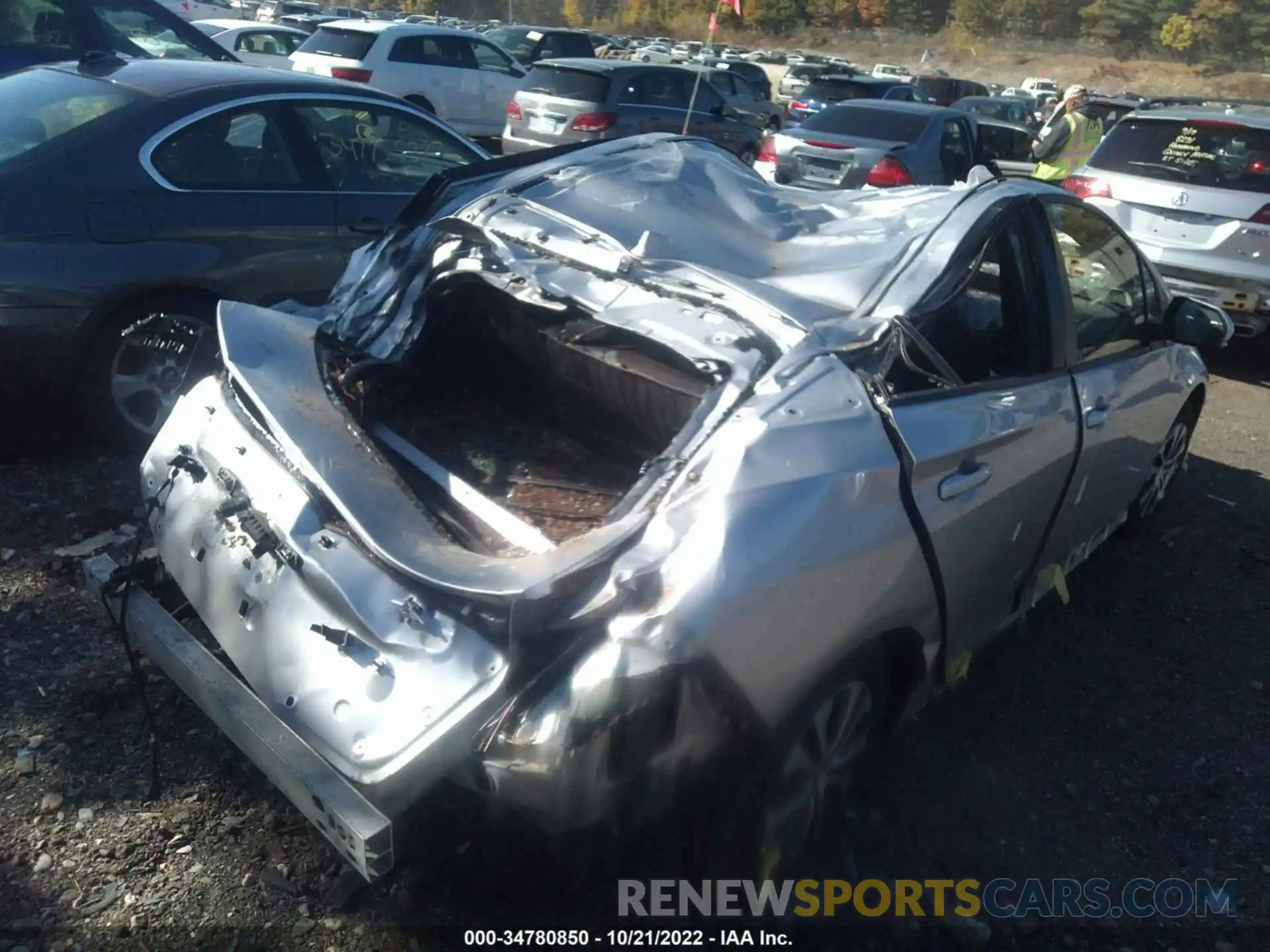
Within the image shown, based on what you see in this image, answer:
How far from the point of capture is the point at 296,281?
500cm

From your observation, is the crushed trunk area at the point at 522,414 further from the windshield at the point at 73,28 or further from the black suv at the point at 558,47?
the black suv at the point at 558,47

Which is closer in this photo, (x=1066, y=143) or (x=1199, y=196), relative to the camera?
(x=1199, y=196)

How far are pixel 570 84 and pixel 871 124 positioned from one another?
3779mm

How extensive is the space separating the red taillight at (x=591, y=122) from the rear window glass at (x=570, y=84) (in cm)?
18

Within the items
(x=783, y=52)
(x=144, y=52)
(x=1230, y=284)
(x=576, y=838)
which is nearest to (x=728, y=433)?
(x=576, y=838)

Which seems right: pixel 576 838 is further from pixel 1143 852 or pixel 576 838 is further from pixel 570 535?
pixel 1143 852

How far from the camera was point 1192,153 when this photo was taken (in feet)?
26.5

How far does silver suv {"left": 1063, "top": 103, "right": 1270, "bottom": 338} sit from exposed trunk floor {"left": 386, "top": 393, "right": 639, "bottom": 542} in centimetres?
601

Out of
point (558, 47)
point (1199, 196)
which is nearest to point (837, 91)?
point (1199, 196)

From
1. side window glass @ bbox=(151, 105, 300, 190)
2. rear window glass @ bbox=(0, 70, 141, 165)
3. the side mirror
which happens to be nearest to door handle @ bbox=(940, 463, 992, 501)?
the side mirror

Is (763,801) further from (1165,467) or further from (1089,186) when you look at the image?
(1089,186)

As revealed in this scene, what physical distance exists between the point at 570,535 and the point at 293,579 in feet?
2.29

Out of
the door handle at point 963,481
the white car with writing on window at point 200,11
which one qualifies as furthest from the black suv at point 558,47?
the door handle at point 963,481

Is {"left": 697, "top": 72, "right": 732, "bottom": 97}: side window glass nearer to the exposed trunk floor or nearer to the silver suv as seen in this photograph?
the silver suv
